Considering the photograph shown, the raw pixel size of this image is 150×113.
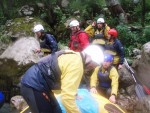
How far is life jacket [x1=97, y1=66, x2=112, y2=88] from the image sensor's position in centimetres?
714

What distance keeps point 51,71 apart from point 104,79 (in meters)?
3.31

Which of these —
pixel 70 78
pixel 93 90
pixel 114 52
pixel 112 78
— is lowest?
pixel 93 90

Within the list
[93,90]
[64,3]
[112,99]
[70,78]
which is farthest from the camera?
[64,3]

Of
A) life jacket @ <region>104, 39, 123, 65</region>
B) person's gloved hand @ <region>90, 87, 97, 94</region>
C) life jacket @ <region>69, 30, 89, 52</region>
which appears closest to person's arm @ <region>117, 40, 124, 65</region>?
life jacket @ <region>104, 39, 123, 65</region>

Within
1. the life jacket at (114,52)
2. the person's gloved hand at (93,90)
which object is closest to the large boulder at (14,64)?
the life jacket at (114,52)

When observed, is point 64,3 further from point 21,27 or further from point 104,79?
point 104,79

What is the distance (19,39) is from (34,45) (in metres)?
0.84

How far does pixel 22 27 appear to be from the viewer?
11164mm

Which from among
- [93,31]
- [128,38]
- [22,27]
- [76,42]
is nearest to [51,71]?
[76,42]

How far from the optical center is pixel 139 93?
7.57 meters

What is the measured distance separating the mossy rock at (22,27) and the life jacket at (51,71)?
6.72 m

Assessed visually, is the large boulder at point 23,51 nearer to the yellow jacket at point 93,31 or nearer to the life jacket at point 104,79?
the yellow jacket at point 93,31

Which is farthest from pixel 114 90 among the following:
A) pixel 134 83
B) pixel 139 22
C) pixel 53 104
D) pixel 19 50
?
pixel 139 22

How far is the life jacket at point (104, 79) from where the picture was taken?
7.14m
